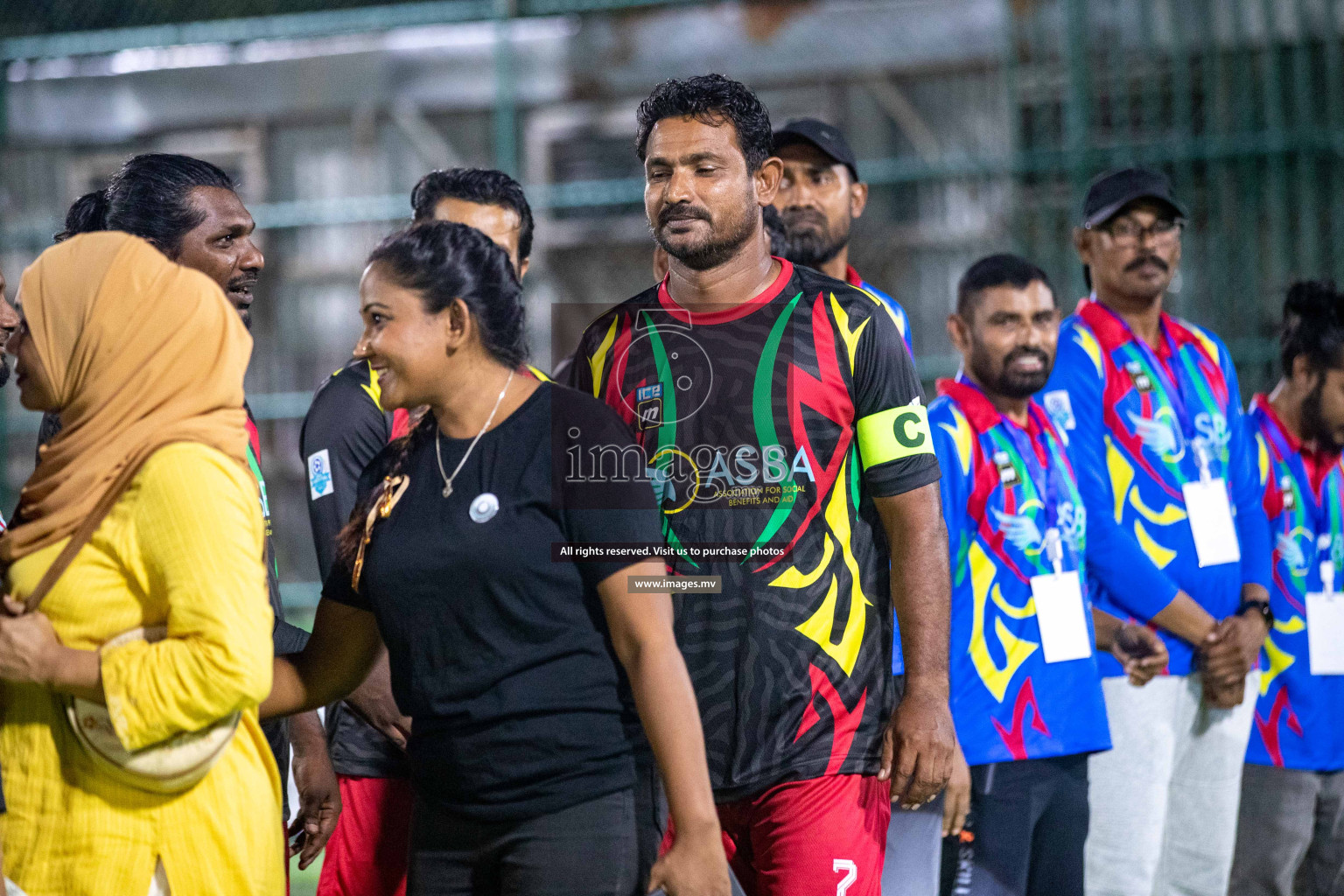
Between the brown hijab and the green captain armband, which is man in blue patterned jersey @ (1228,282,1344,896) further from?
the brown hijab

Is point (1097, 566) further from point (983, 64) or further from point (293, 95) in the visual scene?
point (293, 95)

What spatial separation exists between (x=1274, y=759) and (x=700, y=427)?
2618 mm

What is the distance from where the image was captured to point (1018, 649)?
3.43 meters

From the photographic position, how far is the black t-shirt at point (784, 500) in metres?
2.53

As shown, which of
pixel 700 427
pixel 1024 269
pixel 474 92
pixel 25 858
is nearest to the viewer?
pixel 25 858

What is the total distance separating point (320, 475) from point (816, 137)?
1.82 metres

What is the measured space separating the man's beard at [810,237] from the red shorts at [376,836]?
5.96 feet

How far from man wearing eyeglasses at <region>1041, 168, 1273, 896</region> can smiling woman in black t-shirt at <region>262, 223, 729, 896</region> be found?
2.14 metres

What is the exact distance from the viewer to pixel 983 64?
8766mm

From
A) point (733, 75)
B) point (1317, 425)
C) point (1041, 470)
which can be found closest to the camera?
point (1041, 470)

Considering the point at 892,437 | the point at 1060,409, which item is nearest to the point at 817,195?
the point at 1060,409

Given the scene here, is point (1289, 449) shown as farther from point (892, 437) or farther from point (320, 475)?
point (320, 475)

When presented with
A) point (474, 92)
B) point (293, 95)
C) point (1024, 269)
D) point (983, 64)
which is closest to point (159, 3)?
point (293, 95)

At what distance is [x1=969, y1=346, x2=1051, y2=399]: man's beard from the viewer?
365 cm
